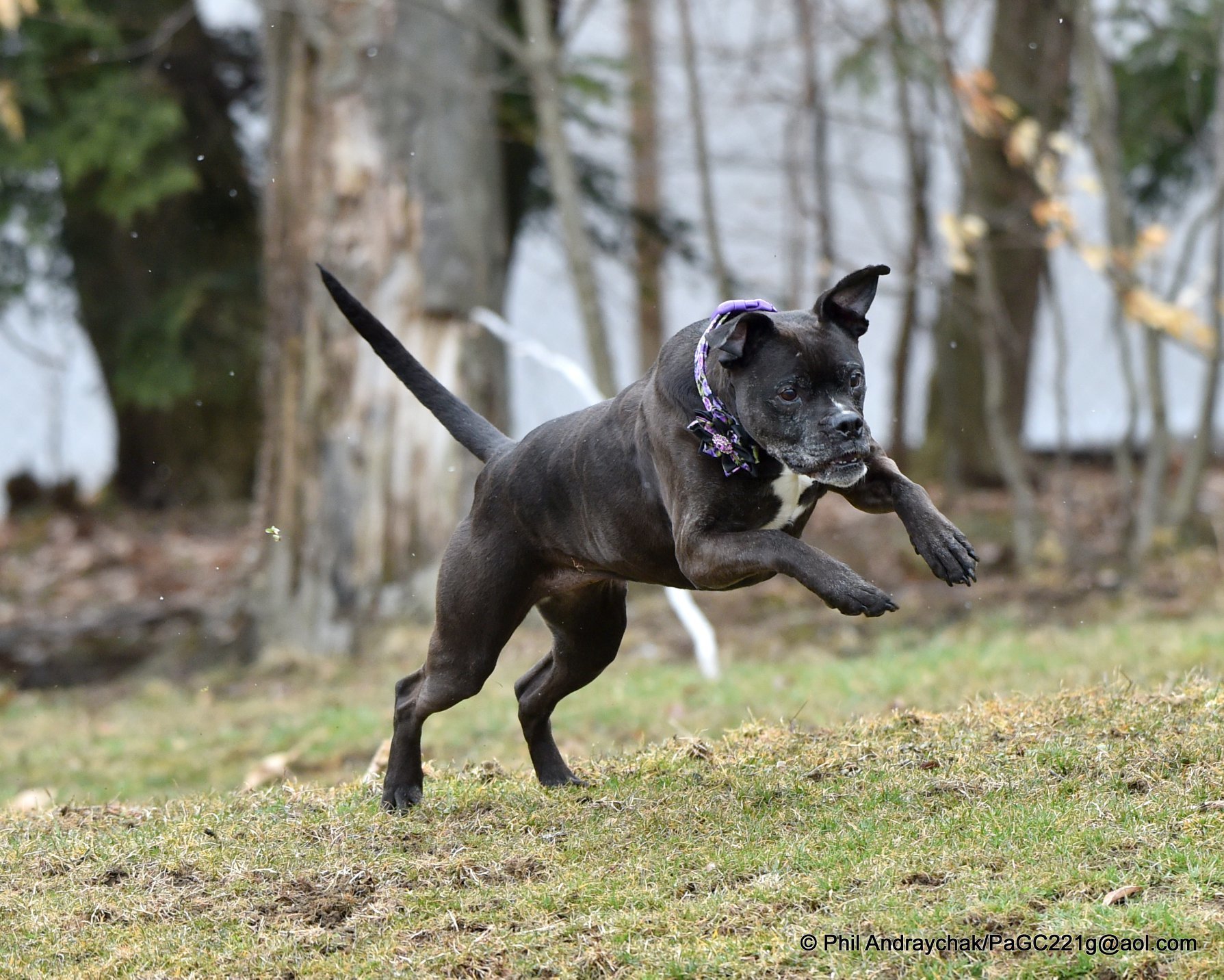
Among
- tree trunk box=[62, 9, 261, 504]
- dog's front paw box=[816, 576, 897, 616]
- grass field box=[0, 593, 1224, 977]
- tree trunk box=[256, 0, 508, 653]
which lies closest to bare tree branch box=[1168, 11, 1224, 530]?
grass field box=[0, 593, 1224, 977]

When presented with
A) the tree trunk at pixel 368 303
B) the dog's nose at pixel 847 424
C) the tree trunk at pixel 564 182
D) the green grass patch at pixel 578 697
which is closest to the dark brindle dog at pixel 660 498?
the dog's nose at pixel 847 424

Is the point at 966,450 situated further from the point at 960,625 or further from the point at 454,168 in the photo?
the point at 454,168

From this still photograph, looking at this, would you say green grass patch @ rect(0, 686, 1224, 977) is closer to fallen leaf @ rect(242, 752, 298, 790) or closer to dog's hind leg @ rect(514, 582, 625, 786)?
dog's hind leg @ rect(514, 582, 625, 786)

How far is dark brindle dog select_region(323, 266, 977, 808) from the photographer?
4594 millimetres

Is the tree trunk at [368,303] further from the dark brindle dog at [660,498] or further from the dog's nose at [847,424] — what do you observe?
the dog's nose at [847,424]

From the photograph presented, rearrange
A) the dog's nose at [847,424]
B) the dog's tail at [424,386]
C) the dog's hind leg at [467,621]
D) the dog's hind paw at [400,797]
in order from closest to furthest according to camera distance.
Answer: the dog's nose at [847,424] → the dog's hind leg at [467,621] → the dog's hind paw at [400,797] → the dog's tail at [424,386]

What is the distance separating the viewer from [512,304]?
60.2ft

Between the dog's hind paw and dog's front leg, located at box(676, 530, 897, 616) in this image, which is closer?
dog's front leg, located at box(676, 530, 897, 616)

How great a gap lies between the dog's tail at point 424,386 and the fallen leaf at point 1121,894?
2.74 metres

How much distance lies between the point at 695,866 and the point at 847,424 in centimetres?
140

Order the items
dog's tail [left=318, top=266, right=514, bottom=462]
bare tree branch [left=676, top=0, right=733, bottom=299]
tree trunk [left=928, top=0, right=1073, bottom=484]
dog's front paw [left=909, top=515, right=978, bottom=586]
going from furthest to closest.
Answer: tree trunk [left=928, top=0, right=1073, bottom=484] → bare tree branch [left=676, top=0, right=733, bottom=299] → dog's tail [left=318, top=266, right=514, bottom=462] → dog's front paw [left=909, top=515, right=978, bottom=586]

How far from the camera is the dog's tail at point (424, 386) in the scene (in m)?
5.79

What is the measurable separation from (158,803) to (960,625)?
6645 millimetres

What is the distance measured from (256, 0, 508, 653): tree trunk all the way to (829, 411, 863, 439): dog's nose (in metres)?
7.57
